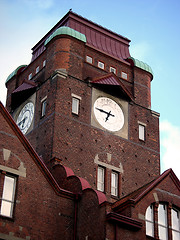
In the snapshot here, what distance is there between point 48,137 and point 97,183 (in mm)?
4242

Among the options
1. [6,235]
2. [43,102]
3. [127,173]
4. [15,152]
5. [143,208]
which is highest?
[43,102]

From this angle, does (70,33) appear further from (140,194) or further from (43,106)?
(140,194)

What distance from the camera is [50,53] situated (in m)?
40.6

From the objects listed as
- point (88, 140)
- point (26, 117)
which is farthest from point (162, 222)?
point (26, 117)

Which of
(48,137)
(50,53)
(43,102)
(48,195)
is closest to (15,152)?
(48,195)

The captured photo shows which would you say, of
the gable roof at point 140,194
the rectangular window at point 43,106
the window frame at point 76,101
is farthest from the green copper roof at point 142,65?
the gable roof at point 140,194

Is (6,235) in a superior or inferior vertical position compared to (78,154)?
inferior

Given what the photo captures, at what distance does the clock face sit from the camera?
1581 inches

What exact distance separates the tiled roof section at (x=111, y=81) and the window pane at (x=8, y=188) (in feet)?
41.1

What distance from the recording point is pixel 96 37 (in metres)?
43.3

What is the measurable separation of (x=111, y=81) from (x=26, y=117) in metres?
6.66

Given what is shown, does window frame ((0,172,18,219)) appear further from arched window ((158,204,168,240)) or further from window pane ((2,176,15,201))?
arched window ((158,204,168,240))

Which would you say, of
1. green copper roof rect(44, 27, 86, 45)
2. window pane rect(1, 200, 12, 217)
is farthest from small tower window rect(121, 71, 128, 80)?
window pane rect(1, 200, 12, 217)

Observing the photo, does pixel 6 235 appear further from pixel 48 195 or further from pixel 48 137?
pixel 48 137
